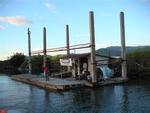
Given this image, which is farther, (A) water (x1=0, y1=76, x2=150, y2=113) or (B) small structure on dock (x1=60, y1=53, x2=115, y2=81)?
(B) small structure on dock (x1=60, y1=53, x2=115, y2=81)

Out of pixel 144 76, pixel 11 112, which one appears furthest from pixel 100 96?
pixel 144 76

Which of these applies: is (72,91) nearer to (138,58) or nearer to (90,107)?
(90,107)

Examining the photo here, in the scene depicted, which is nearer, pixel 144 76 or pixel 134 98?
pixel 134 98

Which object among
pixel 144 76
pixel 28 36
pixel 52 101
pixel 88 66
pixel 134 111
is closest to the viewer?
pixel 134 111

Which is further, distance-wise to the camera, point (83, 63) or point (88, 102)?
point (83, 63)

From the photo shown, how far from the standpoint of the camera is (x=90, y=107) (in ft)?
56.4

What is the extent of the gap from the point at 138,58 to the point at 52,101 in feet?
58.3

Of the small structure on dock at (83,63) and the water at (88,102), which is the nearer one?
the water at (88,102)

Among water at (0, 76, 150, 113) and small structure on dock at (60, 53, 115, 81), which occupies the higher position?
small structure on dock at (60, 53, 115, 81)

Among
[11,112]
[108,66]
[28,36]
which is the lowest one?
[11,112]

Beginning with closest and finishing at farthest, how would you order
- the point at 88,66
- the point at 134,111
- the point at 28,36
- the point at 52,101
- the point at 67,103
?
the point at 134,111 → the point at 67,103 → the point at 52,101 → the point at 88,66 → the point at 28,36

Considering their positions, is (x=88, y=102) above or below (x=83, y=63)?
below

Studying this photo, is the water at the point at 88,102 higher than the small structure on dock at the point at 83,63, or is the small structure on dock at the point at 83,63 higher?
the small structure on dock at the point at 83,63

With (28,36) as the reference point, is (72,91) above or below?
below
